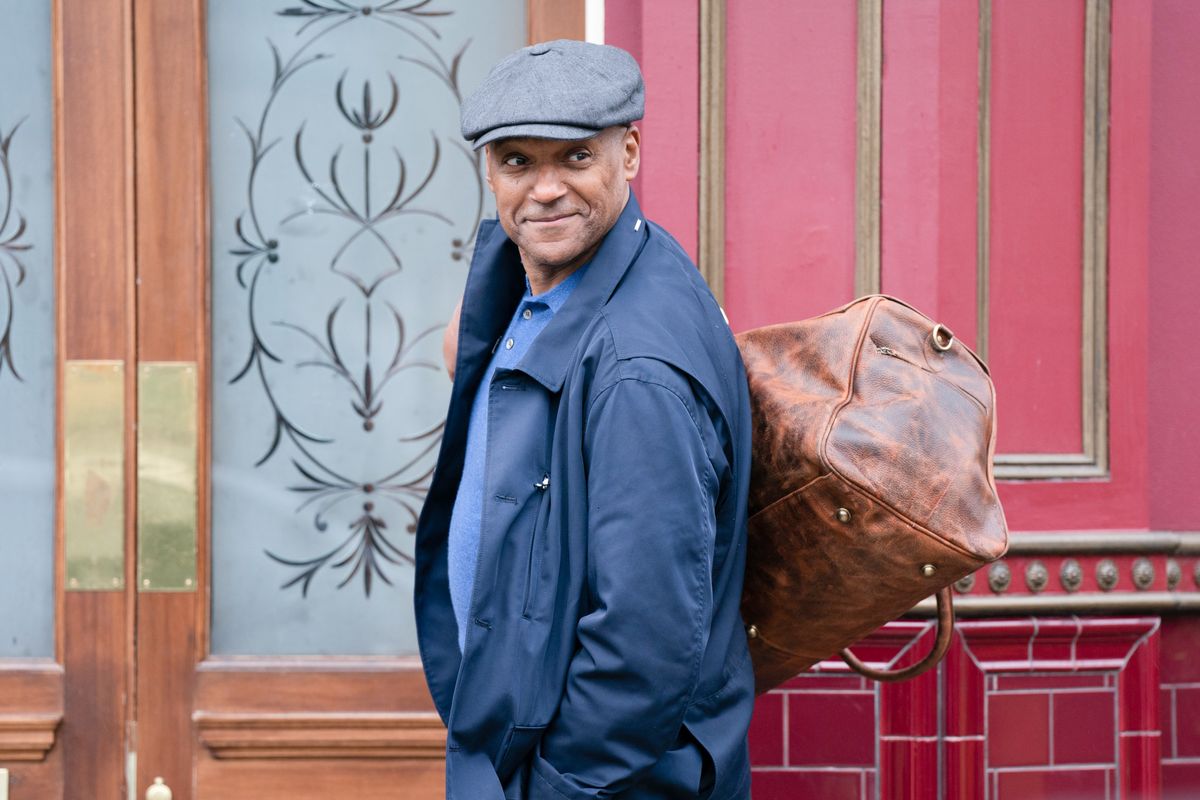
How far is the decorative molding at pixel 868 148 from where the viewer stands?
299cm

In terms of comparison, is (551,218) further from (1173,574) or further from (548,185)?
(1173,574)

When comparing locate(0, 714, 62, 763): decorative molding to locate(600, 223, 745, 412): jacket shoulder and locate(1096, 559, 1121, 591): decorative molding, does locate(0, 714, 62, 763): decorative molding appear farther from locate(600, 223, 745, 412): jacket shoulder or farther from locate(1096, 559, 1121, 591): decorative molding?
locate(1096, 559, 1121, 591): decorative molding

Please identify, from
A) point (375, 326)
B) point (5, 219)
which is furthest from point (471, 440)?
point (5, 219)

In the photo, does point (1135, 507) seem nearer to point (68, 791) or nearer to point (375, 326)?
point (375, 326)

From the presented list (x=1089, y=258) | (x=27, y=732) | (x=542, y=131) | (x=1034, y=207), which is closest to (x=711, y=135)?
(x=1034, y=207)

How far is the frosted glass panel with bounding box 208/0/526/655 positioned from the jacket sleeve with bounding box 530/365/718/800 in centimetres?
159

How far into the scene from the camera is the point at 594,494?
1706 millimetres

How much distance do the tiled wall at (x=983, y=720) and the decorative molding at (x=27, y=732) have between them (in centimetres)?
168

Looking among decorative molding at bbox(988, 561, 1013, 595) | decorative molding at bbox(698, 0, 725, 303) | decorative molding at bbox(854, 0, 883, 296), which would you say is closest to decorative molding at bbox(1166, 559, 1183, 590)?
decorative molding at bbox(988, 561, 1013, 595)

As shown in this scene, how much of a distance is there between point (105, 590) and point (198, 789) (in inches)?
21.2

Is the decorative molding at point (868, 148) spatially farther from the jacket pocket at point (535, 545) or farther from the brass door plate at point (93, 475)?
the brass door plate at point (93, 475)

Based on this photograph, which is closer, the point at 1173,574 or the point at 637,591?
the point at 637,591

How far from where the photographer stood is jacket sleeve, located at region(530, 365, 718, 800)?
1663 mm

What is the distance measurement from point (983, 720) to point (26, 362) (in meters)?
2.45
